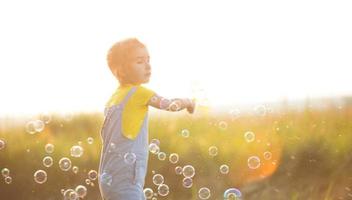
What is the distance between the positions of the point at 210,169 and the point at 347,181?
1.45 metres

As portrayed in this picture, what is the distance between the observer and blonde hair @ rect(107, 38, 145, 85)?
4855mm

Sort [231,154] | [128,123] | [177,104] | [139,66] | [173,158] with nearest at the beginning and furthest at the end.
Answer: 1. [177,104]
2. [128,123]
3. [139,66]
4. [173,158]
5. [231,154]

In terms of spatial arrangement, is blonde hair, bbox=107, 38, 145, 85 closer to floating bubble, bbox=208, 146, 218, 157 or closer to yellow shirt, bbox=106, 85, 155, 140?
yellow shirt, bbox=106, 85, 155, 140

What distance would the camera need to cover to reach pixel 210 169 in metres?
7.42

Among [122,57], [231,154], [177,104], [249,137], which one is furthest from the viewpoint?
[231,154]

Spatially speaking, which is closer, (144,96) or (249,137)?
(144,96)

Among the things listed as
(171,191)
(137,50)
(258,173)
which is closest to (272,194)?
(258,173)

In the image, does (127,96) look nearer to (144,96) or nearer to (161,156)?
(144,96)

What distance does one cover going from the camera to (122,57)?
4.90 metres

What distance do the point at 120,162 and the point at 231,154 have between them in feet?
10.7

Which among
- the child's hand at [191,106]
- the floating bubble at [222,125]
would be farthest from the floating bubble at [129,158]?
the floating bubble at [222,125]

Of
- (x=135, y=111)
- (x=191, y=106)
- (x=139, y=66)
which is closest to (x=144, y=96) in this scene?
(x=135, y=111)

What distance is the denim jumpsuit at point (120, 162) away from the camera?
14.7 feet

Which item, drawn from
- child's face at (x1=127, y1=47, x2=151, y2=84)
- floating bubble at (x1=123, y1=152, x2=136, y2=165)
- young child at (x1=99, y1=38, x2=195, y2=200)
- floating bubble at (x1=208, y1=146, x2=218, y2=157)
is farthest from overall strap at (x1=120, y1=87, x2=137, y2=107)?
floating bubble at (x1=208, y1=146, x2=218, y2=157)
